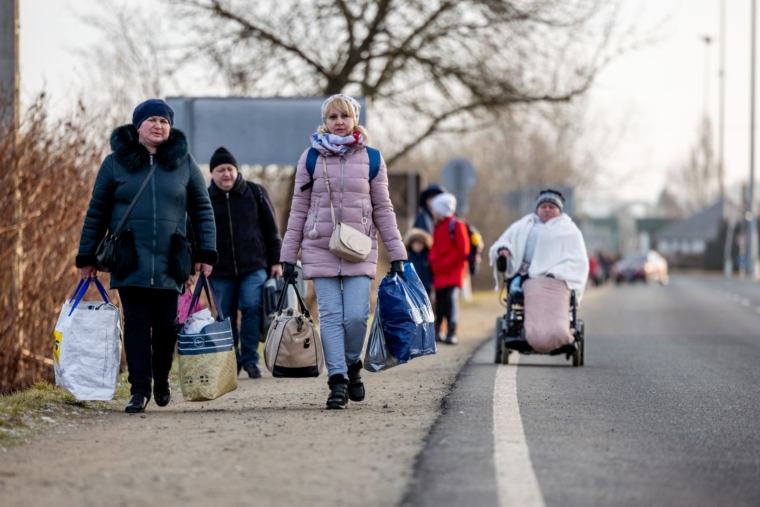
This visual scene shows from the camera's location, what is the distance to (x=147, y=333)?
7.64 metres

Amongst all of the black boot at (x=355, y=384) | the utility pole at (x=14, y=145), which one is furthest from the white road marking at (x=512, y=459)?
the utility pole at (x=14, y=145)

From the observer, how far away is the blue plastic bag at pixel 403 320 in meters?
7.64

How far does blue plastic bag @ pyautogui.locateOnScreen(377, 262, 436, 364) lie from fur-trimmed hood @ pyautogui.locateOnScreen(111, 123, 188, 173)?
58.6 inches

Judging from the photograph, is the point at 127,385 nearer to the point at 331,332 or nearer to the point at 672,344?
the point at 331,332

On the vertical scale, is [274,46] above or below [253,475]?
above

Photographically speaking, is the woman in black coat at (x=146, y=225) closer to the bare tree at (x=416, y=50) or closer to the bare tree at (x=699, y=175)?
the bare tree at (x=416, y=50)

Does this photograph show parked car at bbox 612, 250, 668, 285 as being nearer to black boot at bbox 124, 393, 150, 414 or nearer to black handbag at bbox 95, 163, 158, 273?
black boot at bbox 124, 393, 150, 414

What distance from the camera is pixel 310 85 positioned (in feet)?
68.9

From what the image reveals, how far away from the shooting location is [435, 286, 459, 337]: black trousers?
13953mm

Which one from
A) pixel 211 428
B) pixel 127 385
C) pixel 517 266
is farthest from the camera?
pixel 517 266

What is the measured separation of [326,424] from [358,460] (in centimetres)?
124

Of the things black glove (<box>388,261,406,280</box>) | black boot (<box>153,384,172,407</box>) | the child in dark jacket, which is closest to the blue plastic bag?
black glove (<box>388,261,406,280</box>)

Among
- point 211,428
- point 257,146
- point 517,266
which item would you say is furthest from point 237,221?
point 257,146

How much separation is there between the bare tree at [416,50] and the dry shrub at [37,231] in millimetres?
9766
